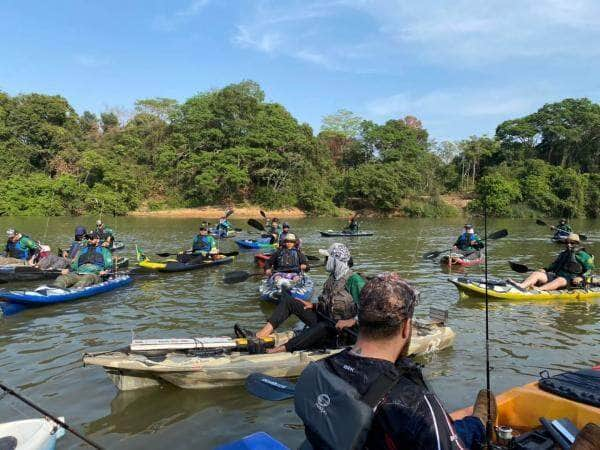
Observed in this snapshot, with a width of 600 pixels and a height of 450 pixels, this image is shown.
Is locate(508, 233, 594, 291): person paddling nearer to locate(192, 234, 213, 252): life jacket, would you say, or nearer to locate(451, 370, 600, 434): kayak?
locate(451, 370, 600, 434): kayak

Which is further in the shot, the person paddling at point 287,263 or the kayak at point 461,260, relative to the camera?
the kayak at point 461,260

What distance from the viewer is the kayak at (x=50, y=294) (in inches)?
343

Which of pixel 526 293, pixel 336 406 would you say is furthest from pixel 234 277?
pixel 336 406

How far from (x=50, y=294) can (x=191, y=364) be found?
5.49 meters

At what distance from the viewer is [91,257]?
11.2 meters

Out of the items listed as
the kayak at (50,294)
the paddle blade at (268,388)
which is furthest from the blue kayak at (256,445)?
the kayak at (50,294)

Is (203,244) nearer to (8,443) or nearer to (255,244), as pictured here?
(255,244)

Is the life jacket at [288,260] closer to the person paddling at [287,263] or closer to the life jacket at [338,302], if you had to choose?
→ the person paddling at [287,263]

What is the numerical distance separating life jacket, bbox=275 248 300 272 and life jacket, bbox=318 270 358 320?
13.0 feet

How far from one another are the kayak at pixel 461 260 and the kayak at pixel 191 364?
10.5 m

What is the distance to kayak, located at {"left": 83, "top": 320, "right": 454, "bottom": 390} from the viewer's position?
17.0ft

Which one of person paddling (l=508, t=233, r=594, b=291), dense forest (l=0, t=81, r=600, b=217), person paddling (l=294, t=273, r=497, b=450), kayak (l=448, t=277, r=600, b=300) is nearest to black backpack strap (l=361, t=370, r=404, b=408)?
person paddling (l=294, t=273, r=497, b=450)

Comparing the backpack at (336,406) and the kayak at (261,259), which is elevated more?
the backpack at (336,406)

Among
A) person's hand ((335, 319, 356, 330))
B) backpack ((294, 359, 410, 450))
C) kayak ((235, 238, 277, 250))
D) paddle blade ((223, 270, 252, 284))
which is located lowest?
kayak ((235, 238, 277, 250))
